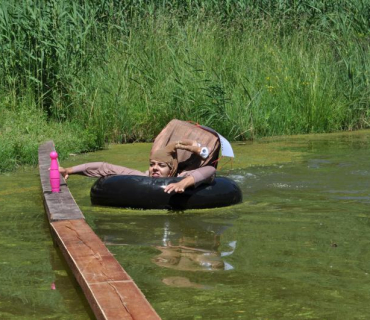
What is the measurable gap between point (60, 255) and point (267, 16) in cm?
1151

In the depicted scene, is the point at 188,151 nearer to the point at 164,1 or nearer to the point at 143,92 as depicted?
the point at 143,92

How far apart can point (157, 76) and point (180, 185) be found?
678 cm

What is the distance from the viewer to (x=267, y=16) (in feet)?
59.2

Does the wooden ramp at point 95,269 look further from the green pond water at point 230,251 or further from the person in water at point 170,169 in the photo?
the person in water at point 170,169

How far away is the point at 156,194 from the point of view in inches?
360

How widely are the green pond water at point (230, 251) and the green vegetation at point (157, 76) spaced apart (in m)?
3.20

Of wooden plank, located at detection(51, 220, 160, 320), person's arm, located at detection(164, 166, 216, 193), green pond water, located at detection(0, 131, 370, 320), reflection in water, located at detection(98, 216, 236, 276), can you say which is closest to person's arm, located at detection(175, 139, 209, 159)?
person's arm, located at detection(164, 166, 216, 193)

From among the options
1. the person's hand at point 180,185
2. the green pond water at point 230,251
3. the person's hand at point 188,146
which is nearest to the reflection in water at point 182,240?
the green pond water at point 230,251

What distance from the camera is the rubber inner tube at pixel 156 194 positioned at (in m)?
9.19

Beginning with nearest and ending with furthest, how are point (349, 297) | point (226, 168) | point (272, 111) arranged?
point (349, 297) → point (226, 168) → point (272, 111)

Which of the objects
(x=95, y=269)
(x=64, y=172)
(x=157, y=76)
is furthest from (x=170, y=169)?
(x=157, y=76)

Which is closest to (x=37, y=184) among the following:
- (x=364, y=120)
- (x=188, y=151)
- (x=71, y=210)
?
(x=188, y=151)

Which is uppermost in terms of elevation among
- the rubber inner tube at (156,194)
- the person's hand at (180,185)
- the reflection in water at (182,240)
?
the person's hand at (180,185)

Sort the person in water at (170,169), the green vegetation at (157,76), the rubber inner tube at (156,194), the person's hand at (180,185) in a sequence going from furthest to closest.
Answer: the green vegetation at (157,76) → the person in water at (170,169) → the rubber inner tube at (156,194) → the person's hand at (180,185)
